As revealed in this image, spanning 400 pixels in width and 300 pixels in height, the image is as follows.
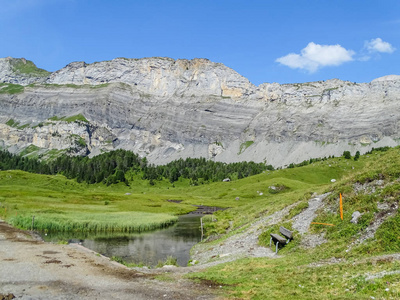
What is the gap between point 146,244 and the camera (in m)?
55.4

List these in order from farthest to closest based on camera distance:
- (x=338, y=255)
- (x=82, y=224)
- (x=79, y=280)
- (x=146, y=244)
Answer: (x=82, y=224) < (x=146, y=244) < (x=338, y=255) < (x=79, y=280)

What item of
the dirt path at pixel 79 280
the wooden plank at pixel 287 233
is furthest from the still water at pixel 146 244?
the wooden plank at pixel 287 233

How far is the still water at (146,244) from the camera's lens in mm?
45531

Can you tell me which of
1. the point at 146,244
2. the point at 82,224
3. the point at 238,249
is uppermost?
the point at 238,249

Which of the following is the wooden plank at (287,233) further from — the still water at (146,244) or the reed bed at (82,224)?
the reed bed at (82,224)

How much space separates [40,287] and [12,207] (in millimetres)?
71309

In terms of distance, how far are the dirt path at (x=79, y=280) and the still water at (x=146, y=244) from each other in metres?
11.3

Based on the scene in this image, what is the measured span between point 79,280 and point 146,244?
31.7 meters

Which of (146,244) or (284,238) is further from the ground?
(284,238)

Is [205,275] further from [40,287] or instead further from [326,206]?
[326,206]

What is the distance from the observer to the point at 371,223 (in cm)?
3014

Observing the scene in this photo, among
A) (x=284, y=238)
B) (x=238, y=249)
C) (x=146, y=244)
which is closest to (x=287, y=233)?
(x=284, y=238)

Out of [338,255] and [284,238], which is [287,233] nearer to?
[284,238]

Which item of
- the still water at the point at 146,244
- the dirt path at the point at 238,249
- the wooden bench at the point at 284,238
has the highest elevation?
the wooden bench at the point at 284,238
